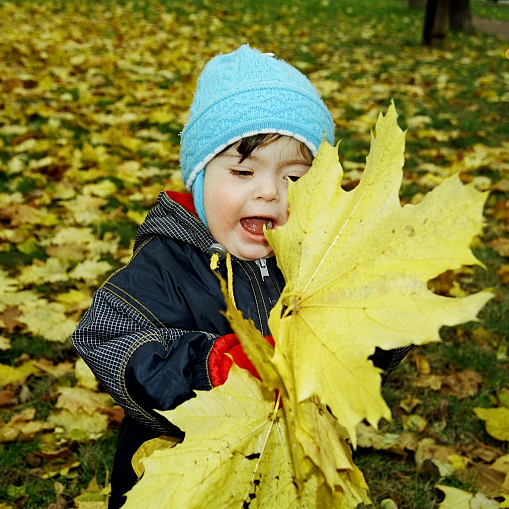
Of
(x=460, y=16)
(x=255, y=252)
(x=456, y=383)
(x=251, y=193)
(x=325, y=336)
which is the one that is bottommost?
(x=460, y=16)

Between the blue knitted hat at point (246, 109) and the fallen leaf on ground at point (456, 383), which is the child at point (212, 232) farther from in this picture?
the fallen leaf on ground at point (456, 383)

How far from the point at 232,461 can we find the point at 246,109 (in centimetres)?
99

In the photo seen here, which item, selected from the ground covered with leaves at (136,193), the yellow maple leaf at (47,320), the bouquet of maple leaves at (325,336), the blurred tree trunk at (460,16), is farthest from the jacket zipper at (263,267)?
the blurred tree trunk at (460,16)

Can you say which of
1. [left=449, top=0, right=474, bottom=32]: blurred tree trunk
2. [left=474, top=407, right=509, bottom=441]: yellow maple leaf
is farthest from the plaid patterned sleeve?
[left=449, top=0, right=474, bottom=32]: blurred tree trunk

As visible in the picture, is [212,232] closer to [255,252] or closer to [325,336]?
[255,252]

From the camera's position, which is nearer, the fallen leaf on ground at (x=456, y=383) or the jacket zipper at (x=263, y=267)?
the jacket zipper at (x=263, y=267)

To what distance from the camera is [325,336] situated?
33.3 inches

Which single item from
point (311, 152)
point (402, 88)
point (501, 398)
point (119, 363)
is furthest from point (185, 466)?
point (402, 88)

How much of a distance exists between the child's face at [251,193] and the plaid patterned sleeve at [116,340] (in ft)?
1.01

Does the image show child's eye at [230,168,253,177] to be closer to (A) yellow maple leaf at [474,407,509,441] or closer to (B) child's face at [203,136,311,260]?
(B) child's face at [203,136,311,260]

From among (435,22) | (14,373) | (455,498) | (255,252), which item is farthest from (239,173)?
(435,22)

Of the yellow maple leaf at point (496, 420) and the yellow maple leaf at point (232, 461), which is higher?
the yellow maple leaf at point (232, 461)

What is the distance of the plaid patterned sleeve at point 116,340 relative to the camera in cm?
141

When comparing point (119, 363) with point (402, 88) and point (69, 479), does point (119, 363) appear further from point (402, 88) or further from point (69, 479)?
point (402, 88)
